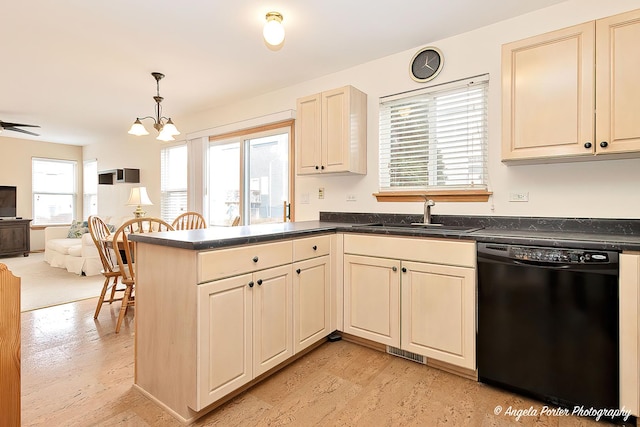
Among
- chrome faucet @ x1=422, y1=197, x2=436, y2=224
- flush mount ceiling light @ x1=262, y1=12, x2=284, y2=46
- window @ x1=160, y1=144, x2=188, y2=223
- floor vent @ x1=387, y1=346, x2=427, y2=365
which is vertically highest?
flush mount ceiling light @ x1=262, y1=12, x2=284, y2=46

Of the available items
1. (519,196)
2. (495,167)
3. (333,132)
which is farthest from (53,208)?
(519,196)

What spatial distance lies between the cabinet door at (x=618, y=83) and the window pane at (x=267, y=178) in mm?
2798

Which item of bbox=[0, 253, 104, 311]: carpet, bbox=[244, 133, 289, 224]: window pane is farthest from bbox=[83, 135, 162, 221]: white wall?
bbox=[244, 133, 289, 224]: window pane

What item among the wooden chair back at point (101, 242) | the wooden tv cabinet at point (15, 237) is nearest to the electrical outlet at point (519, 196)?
the wooden chair back at point (101, 242)

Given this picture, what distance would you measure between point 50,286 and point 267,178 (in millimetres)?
3151

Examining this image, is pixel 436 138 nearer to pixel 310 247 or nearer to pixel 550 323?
pixel 310 247

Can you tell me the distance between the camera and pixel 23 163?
23.4ft

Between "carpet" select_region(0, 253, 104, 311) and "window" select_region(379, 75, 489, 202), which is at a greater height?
"window" select_region(379, 75, 489, 202)

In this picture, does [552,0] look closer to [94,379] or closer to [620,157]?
[620,157]

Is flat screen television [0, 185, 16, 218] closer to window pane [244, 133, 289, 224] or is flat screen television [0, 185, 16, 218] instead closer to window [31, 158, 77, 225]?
window [31, 158, 77, 225]

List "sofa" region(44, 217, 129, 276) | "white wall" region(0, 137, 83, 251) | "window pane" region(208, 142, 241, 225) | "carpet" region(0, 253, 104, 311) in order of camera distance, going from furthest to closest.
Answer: "white wall" region(0, 137, 83, 251), "sofa" region(44, 217, 129, 276), "window pane" region(208, 142, 241, 225), "carpet" region(0, 253, 104, 311)

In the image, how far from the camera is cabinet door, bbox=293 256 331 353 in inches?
90.7

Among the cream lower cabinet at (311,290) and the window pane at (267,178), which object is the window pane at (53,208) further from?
the cream lower cabinet at (311,290)

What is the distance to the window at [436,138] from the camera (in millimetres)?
2664
